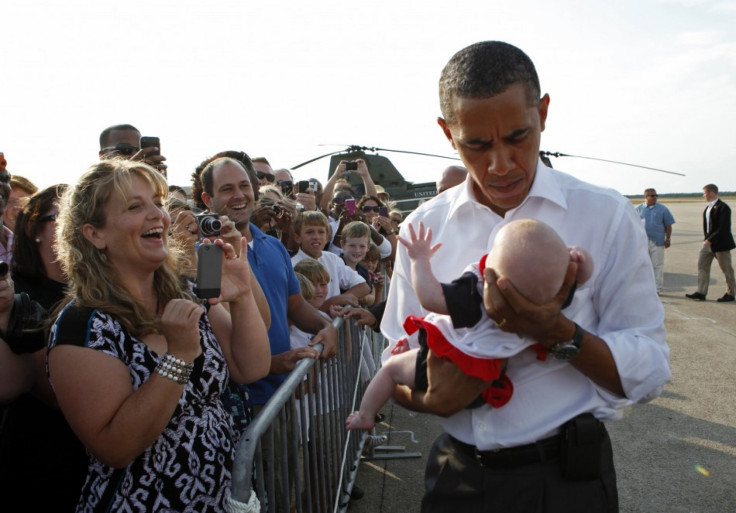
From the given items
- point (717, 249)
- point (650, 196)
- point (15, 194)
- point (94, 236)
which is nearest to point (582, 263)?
point (94, 236)

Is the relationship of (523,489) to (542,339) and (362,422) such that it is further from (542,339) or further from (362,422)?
(362,422)

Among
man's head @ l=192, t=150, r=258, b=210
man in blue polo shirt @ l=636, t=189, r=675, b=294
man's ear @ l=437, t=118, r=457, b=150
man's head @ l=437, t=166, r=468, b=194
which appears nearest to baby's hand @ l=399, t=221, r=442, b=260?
man's ear @ l=437, t=118, r=457, b=150

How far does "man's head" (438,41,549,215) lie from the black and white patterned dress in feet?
4.34

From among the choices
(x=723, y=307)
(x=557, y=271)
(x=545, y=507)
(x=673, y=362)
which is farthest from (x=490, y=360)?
(x=723, y=307)

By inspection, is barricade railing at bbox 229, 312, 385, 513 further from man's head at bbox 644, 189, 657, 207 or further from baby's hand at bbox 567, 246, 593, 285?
man's head at bbox 644, 189, 657, 207

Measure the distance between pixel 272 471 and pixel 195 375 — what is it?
1.67 ft

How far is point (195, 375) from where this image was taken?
7.20 feet

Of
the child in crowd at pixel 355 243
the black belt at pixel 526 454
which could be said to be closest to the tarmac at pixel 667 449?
the child in crowd at pixel 355 243

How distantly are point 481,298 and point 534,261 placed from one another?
0.24 m

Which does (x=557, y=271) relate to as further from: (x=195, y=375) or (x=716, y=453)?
(x=716, y=453)

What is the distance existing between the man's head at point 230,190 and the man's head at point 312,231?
1.32 meters

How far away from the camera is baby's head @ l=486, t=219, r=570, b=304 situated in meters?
1.52

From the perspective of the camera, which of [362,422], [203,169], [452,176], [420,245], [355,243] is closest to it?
[420,245]

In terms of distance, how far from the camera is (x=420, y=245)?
6.13 ft
